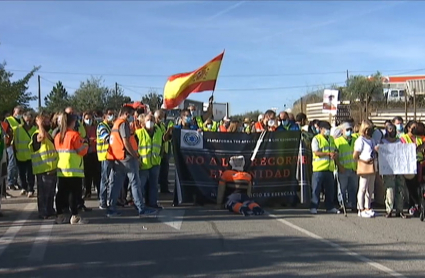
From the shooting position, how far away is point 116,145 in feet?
31.9

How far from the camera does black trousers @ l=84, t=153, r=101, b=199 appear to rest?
11914 millimetres

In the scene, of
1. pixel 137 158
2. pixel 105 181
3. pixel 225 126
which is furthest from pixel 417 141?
pixel 105 181

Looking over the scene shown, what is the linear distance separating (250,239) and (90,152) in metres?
5.00

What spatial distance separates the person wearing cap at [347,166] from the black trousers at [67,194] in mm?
5087

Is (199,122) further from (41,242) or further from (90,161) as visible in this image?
(41,242)

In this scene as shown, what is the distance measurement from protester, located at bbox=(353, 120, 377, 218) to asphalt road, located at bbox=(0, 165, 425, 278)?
1.39ft

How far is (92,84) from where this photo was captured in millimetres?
52938

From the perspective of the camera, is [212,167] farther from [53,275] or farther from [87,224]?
[53,275]

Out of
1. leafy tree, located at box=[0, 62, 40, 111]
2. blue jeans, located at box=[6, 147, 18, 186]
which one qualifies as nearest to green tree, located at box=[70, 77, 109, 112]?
leafy tree, located at box=[0, 62, 40, 111]

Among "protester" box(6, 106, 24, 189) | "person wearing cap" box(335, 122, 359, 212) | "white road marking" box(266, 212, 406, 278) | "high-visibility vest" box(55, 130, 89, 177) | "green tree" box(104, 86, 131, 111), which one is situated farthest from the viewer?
"green tree" box(104, 86, 131, 111)

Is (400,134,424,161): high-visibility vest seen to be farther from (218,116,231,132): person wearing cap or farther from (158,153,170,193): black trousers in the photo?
(158,153,170,193): black trousers

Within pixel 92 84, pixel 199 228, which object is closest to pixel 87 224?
pixel 199 228

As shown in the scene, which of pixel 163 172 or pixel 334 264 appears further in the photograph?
pixel 163 172

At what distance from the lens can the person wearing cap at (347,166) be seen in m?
10.9
